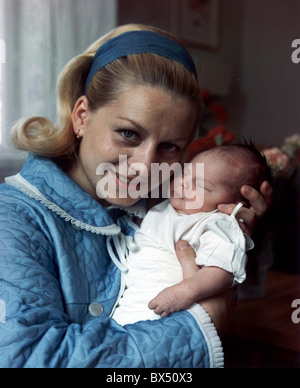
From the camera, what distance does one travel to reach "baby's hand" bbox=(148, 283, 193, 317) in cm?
75

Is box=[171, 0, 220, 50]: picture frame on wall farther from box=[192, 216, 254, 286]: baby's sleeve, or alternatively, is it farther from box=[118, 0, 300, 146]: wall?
box=[192, 216, 254, 286]: baby's sleeve

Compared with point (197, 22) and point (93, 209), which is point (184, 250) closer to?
point (93, 209)

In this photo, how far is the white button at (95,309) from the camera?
0.80 m

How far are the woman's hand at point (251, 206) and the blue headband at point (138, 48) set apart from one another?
279 millimetres

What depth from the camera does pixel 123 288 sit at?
84cm

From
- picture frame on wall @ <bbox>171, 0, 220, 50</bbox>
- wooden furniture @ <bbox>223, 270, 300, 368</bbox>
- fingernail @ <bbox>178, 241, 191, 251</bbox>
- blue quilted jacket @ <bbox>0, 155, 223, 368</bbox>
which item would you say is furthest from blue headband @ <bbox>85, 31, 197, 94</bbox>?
wooden furniture @ <bbox>223, 270, 300, 368</bbox>

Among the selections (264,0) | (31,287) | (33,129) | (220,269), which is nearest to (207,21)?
(264,0)

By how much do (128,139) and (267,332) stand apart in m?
0.58

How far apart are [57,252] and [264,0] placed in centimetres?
75

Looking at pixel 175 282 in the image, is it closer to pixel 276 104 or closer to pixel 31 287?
pixel 31 287

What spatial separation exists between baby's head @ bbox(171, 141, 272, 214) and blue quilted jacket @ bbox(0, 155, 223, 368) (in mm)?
178

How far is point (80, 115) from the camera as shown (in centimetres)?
88

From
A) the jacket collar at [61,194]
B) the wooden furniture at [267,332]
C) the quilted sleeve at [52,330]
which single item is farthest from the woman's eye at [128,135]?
the wooden furniture at [267,332]

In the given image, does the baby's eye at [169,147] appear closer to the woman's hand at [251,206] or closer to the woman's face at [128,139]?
the woman's face at [128,139]
